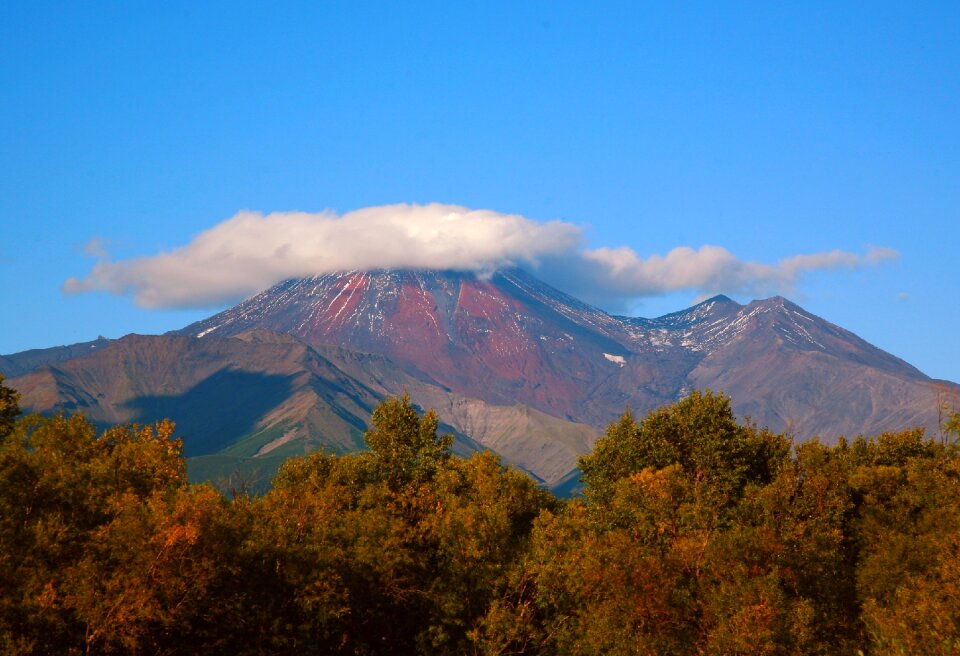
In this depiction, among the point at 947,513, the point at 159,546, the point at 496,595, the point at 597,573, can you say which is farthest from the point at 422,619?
the point at 947,513

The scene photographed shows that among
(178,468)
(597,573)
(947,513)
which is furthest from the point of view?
(947,513)

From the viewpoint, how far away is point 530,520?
3903 inches

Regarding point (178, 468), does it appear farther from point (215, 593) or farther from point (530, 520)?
point (530, 520)

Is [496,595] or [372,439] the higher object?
[372,439]

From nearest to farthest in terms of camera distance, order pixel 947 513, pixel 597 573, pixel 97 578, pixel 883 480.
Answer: pixel 97 578
pixel 597 573
pixel 947 513
pixel 883 480

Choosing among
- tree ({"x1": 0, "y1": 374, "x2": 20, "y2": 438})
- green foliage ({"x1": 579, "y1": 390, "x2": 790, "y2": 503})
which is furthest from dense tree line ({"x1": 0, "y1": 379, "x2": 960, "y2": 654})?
green foliage ({"x1": 579, "y1": 390, "x2": 790, "y2": 503})

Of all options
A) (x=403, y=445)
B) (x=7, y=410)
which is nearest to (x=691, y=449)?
(x=403, y=445)

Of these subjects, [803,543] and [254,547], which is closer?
[254,547]

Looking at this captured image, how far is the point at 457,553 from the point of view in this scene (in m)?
84.1

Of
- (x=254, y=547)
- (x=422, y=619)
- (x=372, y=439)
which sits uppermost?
(x=372, y=439)

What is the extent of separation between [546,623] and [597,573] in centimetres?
913

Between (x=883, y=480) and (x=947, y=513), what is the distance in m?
9.25

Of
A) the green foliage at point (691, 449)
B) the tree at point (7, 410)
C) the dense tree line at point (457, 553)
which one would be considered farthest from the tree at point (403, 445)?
the tree at point (7, 410)

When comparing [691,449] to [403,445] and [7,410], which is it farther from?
[7,410]
